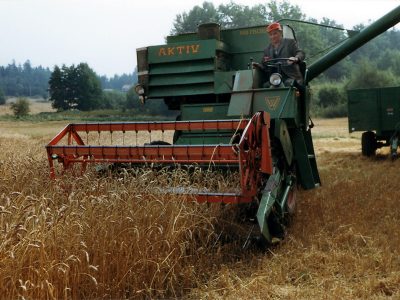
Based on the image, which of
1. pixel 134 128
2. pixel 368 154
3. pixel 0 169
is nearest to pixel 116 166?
pixel 134 128

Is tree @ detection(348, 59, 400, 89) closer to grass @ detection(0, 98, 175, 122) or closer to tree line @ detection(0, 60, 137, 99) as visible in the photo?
grass @ detection(0, 98, 175, 122)

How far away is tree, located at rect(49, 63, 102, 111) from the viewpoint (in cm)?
5047

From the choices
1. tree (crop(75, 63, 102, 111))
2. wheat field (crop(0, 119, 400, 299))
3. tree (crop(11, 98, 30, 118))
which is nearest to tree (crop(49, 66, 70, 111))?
tree (crop(75, 63, 102, 111))

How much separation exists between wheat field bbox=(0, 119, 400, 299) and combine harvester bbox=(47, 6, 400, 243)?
27 cm

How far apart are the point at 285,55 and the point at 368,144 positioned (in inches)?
224

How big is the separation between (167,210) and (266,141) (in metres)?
1.00

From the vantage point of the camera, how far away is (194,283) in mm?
3422

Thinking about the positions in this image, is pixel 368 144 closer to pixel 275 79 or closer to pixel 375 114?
pixel 375 114

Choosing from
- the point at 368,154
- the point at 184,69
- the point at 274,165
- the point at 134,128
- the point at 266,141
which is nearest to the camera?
the point at 266,141

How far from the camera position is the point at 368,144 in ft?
35.2

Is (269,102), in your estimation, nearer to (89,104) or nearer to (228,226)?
(228,226)

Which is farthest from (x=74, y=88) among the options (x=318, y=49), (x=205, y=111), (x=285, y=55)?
(x=285, y=55)

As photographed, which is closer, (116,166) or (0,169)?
(116,166)

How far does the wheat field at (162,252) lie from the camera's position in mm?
2920
